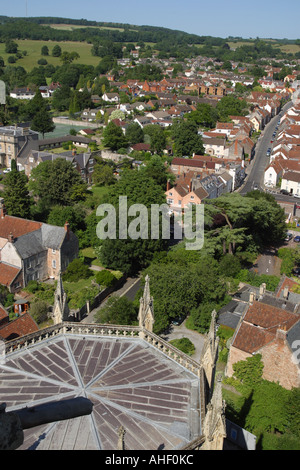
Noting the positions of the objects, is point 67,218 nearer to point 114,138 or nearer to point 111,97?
point 114,138

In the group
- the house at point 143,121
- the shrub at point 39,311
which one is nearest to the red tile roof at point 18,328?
the shrub at point 39,311

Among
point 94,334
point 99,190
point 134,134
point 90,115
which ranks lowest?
point 99,190

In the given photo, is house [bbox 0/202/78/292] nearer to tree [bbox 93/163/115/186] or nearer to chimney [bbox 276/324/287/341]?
chimney [bbox 276/324/287/341]

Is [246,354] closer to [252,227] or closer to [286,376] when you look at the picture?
[286,376]

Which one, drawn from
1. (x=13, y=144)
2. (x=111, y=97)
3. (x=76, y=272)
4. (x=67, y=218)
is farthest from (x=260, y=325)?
(x=111, y=97)

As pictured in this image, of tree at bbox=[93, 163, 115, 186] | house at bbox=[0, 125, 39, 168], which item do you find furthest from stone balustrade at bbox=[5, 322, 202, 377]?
house at bbox=[0, 125, 39, 168]

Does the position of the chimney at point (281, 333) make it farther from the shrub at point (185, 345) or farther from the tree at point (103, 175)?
the tree at point (103, 175)

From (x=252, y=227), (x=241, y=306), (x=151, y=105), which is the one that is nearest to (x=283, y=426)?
(x=241, y=306)
